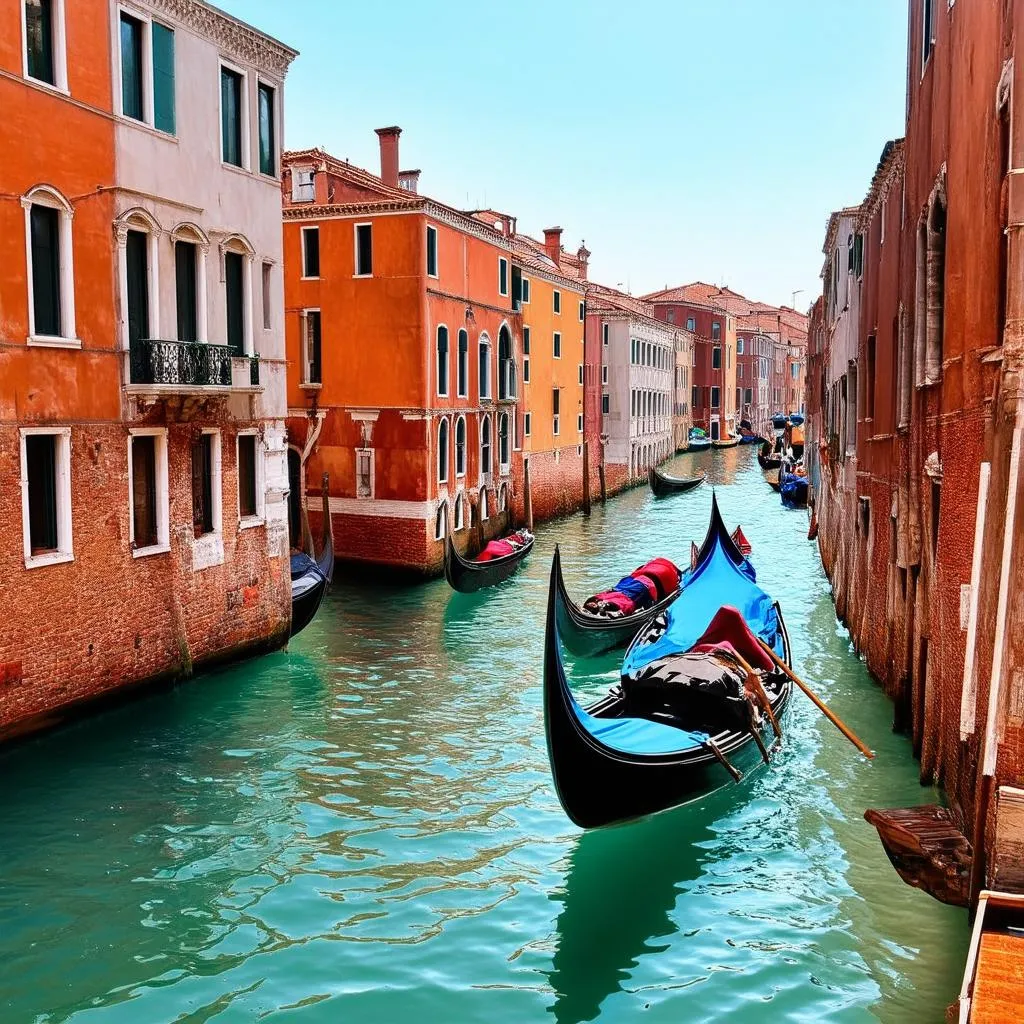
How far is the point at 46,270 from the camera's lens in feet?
23.4

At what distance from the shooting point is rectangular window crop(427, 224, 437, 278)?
48.3 feet

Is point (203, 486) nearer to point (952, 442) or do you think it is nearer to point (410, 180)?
point (952, 442)

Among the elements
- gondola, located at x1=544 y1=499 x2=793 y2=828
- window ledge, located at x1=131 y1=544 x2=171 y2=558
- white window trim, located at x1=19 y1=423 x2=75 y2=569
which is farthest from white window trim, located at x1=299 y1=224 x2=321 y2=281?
gondola, located at x1=544 y1=499 x2=793 y2=828

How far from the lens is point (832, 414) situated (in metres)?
15.5

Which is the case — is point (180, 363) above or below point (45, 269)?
below

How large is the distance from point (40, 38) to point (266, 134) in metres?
2.74

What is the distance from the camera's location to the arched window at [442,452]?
15.1 metres

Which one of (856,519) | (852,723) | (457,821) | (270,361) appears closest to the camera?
(457,821)

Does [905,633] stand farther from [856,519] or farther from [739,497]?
[739,497]

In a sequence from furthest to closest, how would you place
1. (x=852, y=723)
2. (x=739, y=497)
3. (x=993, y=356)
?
(x=739, y=497) → (x=852, y=723) → (x=993, y=356)

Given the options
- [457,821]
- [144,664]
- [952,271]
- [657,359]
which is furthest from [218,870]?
[657,359]

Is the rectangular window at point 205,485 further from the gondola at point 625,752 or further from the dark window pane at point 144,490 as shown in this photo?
the gondola at point 625,752

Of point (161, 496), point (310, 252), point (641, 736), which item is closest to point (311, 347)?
point (310, 252)

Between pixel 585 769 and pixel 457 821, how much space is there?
3.73 feet
